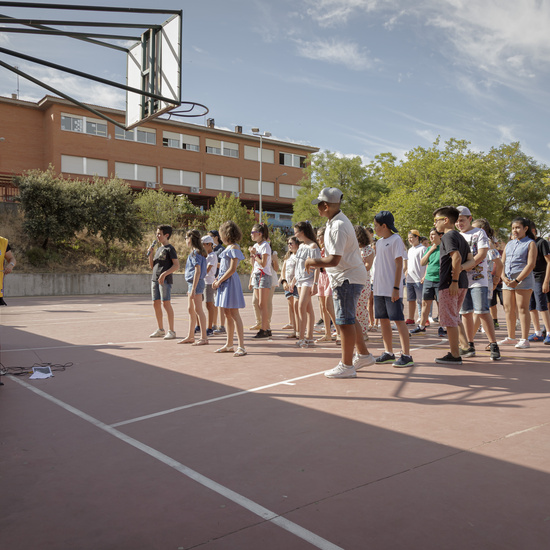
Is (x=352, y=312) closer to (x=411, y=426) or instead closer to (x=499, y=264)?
(x=411, y=426)

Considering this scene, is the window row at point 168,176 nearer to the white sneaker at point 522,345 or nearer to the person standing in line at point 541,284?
the person standing in line at point 541,284

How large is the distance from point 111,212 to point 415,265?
23.0 metres

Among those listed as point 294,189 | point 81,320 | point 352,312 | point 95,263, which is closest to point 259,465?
point 352,312

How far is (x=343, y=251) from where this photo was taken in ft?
19.4

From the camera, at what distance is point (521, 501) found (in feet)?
9.39

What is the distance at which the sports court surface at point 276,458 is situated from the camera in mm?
2594

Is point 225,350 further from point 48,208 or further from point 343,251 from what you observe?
point 48,208

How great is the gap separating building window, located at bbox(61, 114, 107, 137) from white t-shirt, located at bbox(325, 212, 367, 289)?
1650 inches

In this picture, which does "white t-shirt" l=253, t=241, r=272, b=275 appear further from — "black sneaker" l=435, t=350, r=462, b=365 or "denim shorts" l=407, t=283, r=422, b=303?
"denim shorts" l=407, t=283, r=422, b=303

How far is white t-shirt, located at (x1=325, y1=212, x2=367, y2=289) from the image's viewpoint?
5.88 metres

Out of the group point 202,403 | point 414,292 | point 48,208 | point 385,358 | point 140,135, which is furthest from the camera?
point 140,135

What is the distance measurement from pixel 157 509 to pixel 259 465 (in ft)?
2.61

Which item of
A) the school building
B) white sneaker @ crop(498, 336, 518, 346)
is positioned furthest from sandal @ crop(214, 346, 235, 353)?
the school building

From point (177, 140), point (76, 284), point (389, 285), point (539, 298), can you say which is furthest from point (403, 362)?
point (177, 140)
